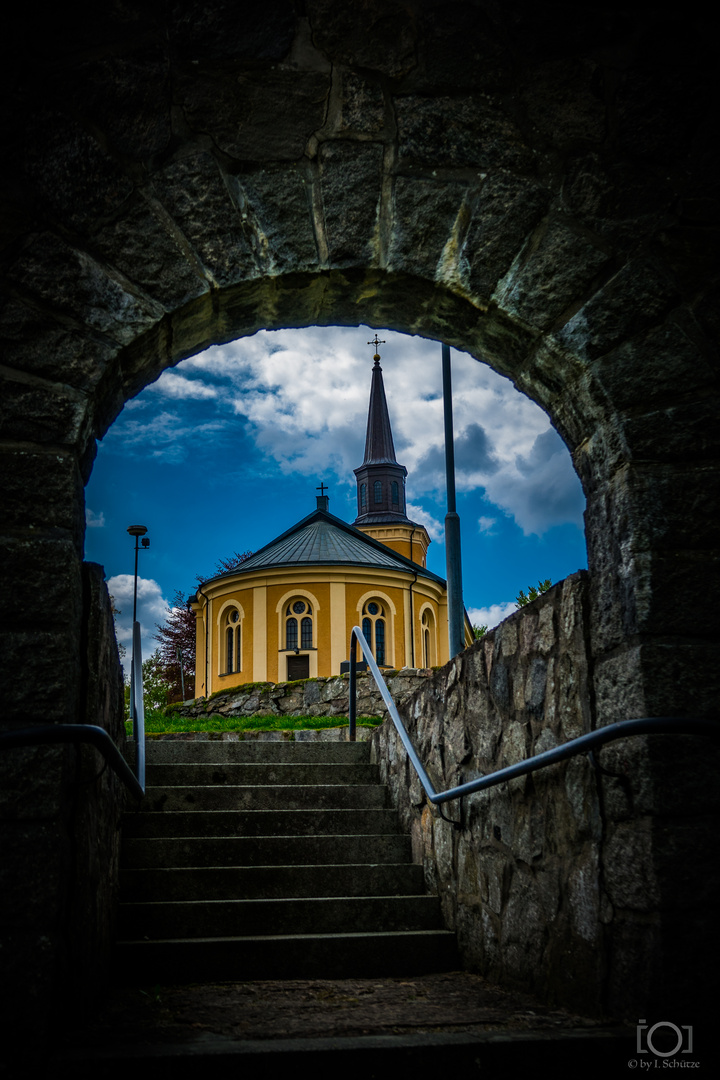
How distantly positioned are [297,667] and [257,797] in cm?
2171

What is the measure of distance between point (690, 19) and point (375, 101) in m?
1.05

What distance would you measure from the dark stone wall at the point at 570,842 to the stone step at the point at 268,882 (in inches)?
9.0

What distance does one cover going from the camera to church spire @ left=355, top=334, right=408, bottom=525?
154 ft

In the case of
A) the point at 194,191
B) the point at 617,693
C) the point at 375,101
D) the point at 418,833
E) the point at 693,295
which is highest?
the point at 375,101

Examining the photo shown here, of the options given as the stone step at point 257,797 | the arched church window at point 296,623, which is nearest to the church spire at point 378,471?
the arched church window at point 296,623

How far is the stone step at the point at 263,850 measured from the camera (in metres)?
4.12

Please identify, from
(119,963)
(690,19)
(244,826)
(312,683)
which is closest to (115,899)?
(119,963)

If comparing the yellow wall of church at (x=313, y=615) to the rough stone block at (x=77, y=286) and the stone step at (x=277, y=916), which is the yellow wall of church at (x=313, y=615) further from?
the rough stone block at (x=77, y=286)

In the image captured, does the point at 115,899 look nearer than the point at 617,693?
No

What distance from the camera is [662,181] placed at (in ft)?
8.82

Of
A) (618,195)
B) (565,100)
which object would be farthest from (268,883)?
(565,100)

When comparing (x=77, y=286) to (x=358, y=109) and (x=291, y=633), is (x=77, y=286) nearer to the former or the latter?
(x=358, y=109)

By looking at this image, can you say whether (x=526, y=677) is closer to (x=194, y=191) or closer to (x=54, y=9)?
(x=194, y=191)

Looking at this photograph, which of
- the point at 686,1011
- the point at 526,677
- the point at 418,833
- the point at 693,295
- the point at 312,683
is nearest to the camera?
the point at 686,1011
